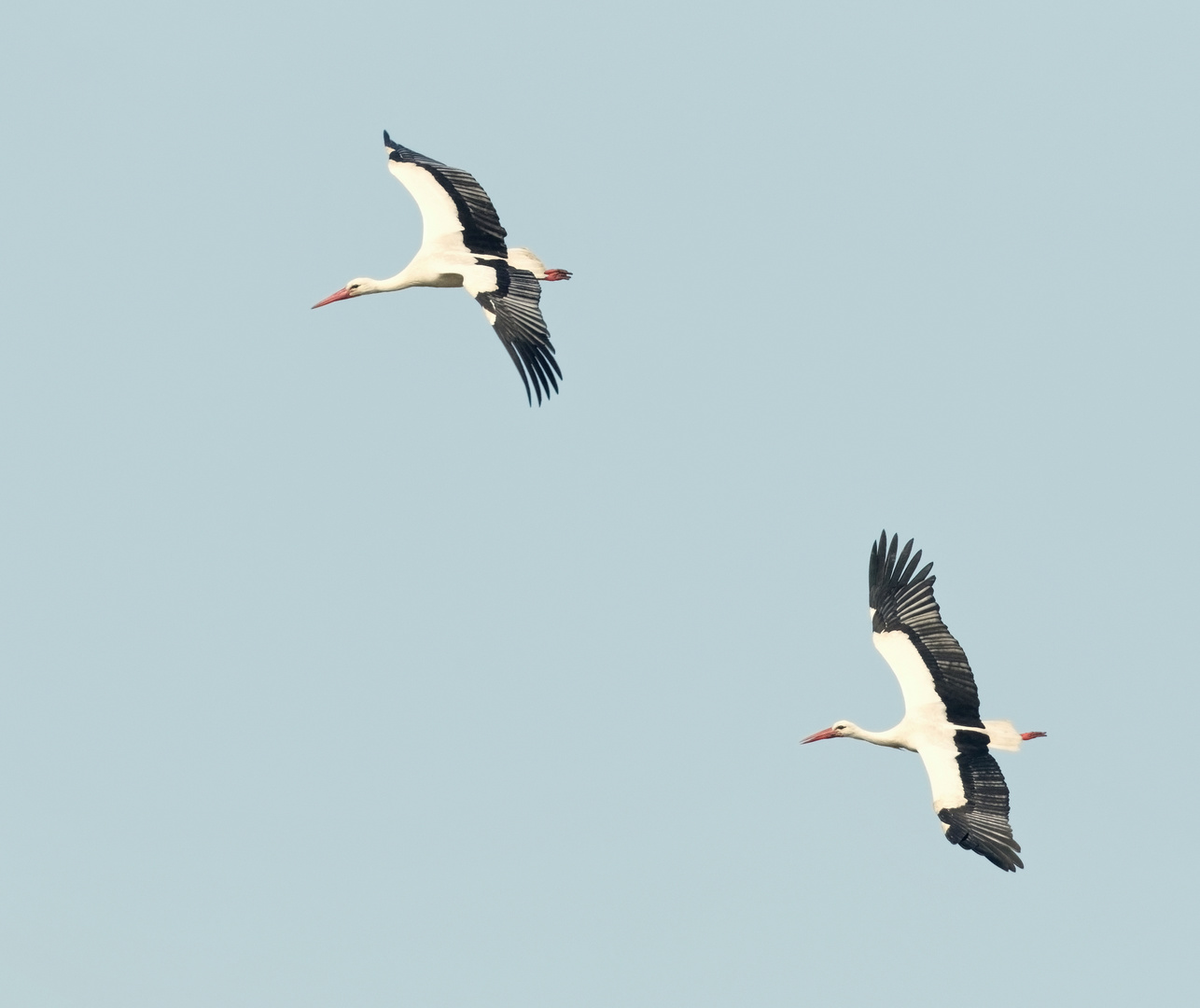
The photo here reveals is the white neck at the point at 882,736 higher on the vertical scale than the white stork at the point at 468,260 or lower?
lower

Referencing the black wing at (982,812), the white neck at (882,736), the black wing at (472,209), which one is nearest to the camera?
the black wing at (982,812)

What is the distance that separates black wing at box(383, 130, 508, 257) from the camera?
26.6 metres

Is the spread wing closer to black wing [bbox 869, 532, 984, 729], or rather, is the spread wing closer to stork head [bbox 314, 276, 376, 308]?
black wing [bbox 869, 532, 984, 729]

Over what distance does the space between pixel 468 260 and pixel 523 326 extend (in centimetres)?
191

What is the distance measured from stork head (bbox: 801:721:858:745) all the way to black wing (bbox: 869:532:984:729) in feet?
4.10

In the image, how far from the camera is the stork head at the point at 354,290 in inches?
1089

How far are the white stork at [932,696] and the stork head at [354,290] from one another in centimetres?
714

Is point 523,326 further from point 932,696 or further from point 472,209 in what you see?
point 932,696

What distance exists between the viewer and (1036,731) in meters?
25.5

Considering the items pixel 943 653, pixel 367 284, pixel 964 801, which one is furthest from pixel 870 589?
pixel 367 284

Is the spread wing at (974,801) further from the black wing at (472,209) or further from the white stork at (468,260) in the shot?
the black wing at (472,209)

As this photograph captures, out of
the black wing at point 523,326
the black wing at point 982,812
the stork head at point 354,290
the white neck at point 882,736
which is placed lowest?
the black wing at point 982,812

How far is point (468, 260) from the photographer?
1036 inches

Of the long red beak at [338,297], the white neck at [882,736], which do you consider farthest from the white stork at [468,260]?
the white neck at [882,736]
